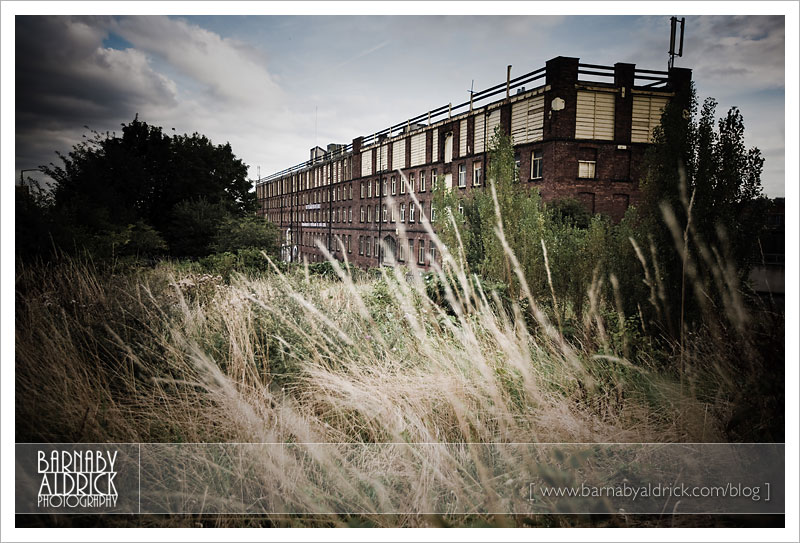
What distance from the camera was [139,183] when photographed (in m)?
4.17

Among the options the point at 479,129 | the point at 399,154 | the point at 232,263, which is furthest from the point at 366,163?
the point at 232,263

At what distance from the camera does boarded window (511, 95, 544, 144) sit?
10.5 m

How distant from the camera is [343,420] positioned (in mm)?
2336

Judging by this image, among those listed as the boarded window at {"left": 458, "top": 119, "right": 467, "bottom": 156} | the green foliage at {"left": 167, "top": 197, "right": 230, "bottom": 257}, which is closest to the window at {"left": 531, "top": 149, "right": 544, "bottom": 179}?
the boarded window at {"left": 458, "top": 119, "right": 467, "bottom": 156}

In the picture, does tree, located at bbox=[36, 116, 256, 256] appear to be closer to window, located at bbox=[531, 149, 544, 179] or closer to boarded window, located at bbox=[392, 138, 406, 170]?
boarded window, located at bbox=[392, 138, 406, 170]

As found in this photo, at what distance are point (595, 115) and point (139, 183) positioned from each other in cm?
1131

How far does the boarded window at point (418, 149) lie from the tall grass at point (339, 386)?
49.5 feet

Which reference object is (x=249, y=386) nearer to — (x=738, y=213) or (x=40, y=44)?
(x=40, y=44)

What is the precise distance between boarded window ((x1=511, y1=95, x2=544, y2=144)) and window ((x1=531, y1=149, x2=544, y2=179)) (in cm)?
283

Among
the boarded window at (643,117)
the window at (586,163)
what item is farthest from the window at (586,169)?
the boarded window at (643,117)

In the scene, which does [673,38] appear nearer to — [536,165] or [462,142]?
[536,165]

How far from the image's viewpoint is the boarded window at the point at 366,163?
1818cm

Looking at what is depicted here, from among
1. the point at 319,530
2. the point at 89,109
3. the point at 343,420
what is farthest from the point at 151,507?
the point at 89,109

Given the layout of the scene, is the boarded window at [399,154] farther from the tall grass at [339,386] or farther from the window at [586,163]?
the tall grass at [339,386]
